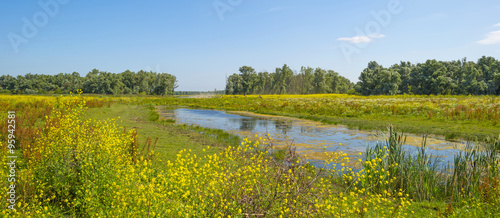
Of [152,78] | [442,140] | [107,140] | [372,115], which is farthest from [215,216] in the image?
[152,78]

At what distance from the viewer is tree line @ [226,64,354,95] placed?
101 metres

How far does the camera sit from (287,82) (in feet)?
401

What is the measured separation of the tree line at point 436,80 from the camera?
60594 mm

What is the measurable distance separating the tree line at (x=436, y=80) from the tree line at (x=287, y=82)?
2207 centimetres

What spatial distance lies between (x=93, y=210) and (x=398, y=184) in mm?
7653

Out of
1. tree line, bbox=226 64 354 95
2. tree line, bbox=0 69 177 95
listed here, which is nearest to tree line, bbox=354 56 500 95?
tree line, bbox=226 64 354 95

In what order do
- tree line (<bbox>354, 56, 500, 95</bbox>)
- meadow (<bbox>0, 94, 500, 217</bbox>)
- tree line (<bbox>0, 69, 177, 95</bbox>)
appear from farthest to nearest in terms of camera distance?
tree line (<bbox>0, 69, 177, 95</bbox>)
tree line (<bbox>354, 56, 500, 95</bbox>)
meadow (<bbox>0, 94, 500, 217</bbox>)

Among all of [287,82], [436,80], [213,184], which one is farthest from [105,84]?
[213,184]

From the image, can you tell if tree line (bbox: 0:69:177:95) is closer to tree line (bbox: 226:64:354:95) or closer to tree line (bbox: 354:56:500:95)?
tree line (bbox: 226:64:354:95)

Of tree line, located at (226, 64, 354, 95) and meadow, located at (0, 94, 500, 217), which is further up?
tree line, located at (226, 64, 354, 95)

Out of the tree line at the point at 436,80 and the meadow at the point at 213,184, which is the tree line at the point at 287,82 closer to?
the tree line at the point at 436,80

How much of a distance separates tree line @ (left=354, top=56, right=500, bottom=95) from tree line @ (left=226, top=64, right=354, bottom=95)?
2207cm

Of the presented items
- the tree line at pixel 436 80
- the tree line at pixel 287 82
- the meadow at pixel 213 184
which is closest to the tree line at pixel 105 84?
the tree line at pixel 287 82


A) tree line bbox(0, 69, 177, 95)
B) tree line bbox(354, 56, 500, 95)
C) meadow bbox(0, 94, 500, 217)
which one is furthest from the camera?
tree line bbox(0, 69, 177, 95)
